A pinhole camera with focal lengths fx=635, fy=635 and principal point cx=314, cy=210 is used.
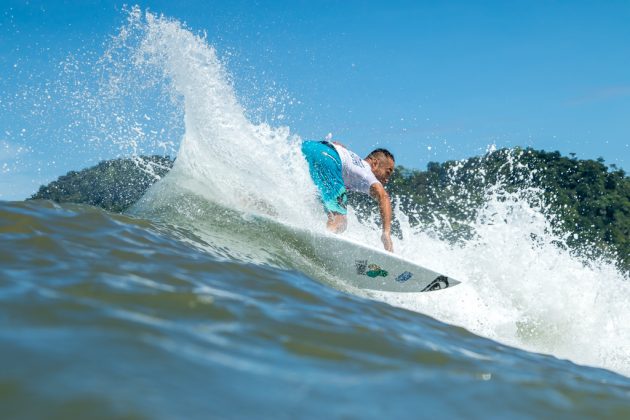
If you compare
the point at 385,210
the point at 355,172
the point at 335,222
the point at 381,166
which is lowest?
the point at 335,222

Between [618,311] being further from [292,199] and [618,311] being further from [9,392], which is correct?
[9,392]

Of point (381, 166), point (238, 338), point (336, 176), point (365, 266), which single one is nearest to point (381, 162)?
point (381, 166)

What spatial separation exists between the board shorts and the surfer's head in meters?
0.77

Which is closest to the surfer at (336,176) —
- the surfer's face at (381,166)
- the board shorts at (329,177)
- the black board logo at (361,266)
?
the board shorts at (329,177)

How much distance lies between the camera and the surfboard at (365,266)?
7.64 meters

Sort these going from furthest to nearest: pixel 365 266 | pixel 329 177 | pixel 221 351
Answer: pixel 329 177, pixel 365 266, pixel 221 351

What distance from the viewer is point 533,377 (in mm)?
3469

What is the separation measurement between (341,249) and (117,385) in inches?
220

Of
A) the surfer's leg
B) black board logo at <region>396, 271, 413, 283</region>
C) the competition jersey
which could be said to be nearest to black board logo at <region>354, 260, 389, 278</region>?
black board logo at <region>396, 271, 413, 283</region>

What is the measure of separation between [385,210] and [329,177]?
100 cm

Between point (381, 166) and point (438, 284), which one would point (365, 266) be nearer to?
point (438, 284)

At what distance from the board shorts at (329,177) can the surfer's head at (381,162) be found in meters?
0.77

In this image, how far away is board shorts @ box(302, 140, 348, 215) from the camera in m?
8.80

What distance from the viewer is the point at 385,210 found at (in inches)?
328
